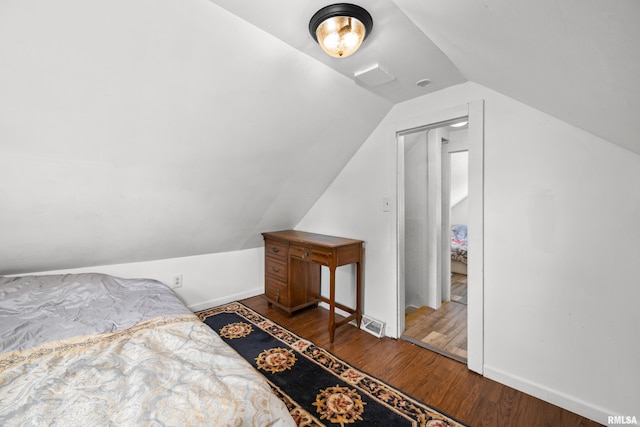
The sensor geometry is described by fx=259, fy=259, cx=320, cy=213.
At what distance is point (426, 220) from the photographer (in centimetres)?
297

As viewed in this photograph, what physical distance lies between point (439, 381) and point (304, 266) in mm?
1585

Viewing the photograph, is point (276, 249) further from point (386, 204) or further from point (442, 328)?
point (442, 328)

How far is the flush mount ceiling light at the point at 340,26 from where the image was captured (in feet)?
3.97

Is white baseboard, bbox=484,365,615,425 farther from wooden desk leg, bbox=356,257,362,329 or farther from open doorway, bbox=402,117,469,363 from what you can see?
wooden desk leg, bbox=356,257,362,329

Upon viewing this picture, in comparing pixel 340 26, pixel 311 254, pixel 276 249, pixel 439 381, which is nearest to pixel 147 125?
pixel 340 26

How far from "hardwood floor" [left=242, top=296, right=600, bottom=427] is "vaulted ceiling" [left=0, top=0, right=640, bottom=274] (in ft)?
5.07

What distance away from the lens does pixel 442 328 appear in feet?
8.50

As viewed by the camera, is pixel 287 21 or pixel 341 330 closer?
pixel 287 21

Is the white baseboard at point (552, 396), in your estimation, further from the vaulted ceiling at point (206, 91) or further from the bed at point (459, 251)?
the bed at point (459, 251)

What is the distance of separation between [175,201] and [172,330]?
1149 mm

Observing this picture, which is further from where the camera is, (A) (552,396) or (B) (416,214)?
(B) (416,214)

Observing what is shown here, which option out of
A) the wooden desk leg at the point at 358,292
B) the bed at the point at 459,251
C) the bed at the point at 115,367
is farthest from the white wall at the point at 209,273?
the bed at the point at 459,251

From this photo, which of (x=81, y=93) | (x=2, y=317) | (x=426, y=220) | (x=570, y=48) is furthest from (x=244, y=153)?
(x=426, y=220)

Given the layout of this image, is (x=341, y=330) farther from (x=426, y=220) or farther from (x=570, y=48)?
(x=570, y=48)
